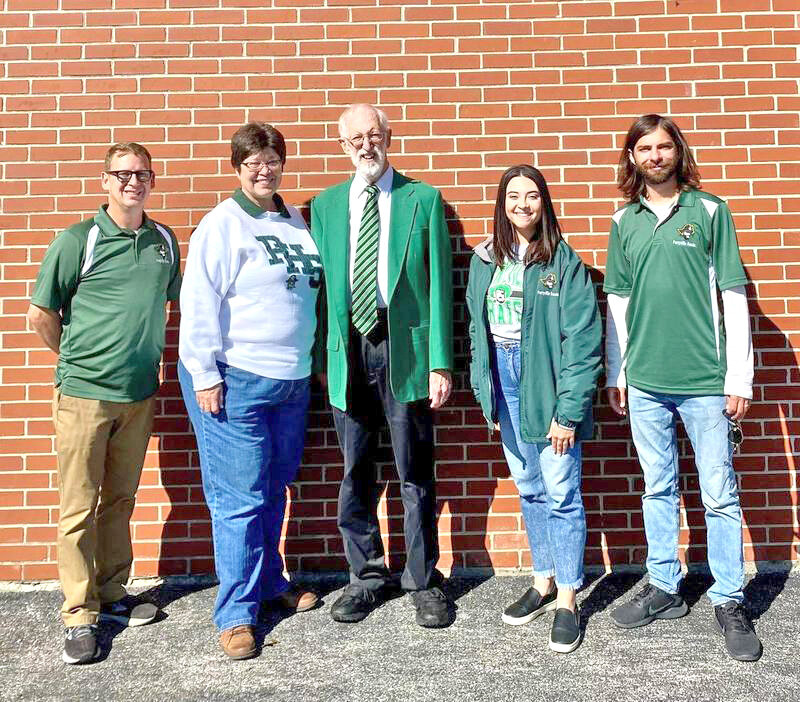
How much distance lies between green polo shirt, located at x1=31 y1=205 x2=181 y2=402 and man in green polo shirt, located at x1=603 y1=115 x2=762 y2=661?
2.34 meters

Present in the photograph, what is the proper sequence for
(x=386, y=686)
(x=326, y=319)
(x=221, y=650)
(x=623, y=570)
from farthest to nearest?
(x=623, y=570), (x=326, y=319), (x=221, y=650), (x=386, y=686)

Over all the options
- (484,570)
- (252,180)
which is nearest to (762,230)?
(484,570)

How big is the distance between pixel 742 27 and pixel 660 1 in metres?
0.48

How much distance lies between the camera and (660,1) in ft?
12.5

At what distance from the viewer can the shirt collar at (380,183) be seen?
3340mm

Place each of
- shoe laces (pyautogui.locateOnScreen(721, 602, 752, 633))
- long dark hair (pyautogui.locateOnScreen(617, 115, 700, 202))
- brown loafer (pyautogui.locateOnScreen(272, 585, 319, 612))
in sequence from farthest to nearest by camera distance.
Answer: brown loafer (pyautogui.locateOnScreen(272, 585, 319, 612)) < long dark hair (pyautogui.locateOnScreen(617, 115, 700, 202)) < shoe laces (pyautogui.locateOnScreen(721, 602, 752, 633))

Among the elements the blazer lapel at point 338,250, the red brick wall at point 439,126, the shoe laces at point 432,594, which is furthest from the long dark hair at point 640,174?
the shoe laces at point 432,594

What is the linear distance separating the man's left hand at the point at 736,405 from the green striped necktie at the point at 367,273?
1644 millimetres

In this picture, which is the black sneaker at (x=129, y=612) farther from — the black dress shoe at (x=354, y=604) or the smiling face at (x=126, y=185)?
the smiling face at (x=126, y=185)

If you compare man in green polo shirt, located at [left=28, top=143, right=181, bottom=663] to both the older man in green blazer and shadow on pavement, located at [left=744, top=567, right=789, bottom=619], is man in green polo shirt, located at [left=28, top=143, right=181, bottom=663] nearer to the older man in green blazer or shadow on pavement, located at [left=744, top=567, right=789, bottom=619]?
the older man in green blazer

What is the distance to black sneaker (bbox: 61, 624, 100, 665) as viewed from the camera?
3.01 m

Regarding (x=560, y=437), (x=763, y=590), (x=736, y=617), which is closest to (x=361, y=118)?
(x=560, y=437)

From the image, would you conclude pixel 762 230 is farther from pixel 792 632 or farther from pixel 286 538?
pixel 286 538

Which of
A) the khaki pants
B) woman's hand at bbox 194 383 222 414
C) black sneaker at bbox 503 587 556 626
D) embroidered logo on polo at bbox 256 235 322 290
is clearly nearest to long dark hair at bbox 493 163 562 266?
embroidered logo on polo at bbox 256 235 322 290
